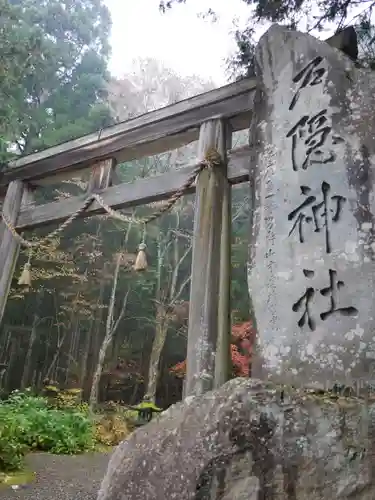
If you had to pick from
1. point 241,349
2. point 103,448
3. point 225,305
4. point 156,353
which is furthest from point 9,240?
point 156,353

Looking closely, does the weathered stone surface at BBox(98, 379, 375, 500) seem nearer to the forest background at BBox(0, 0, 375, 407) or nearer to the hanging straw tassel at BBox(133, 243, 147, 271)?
the hanging straw tassel at BBox(133, 243, 147, 271)

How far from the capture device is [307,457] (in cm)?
187

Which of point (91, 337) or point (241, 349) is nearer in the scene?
point (241, 349)

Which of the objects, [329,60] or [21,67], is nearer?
[329,60]

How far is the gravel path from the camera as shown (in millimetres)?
4488

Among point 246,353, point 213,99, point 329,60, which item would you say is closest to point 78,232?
point 246,353

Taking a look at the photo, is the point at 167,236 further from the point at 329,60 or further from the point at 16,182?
the point at 329,60

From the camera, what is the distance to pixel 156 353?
1223 cm

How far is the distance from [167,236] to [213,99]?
9.32 m

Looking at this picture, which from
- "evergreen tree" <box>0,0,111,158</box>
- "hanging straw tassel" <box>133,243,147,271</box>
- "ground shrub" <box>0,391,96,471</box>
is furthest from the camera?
"evergreen tree" <box>0,0,111,158</box>

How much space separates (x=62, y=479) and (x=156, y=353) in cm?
691

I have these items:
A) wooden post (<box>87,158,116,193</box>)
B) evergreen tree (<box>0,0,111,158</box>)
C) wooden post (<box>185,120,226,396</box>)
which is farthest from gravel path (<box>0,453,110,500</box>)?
evergreen tree (<box>0,0,111,158</box>)

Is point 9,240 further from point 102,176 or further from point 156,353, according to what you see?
point 156,353

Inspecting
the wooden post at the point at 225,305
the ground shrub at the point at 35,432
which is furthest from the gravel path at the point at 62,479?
the wooden post at the point at 225,305
